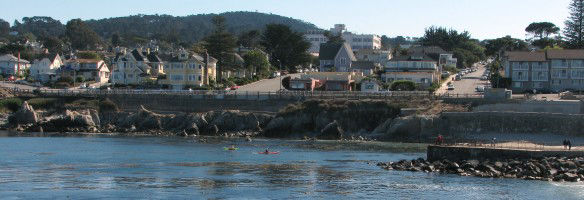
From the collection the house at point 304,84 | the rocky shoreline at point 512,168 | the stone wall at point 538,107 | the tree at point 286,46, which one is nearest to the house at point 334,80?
the house at point 304,84

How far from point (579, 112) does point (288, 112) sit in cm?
2556

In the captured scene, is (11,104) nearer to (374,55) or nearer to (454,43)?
(374,55)

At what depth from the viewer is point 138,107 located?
294 ft

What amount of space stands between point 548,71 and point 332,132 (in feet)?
123

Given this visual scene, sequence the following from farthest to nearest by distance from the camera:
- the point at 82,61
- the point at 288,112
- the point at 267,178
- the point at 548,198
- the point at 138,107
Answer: the point at 82,61, the point at 138,107, the point at 288,112, the point at 267,178, the point at 548,198

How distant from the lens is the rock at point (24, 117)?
86000mm

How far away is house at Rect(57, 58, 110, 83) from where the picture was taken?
420 ft

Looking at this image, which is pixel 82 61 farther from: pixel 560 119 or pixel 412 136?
pixel 560 119

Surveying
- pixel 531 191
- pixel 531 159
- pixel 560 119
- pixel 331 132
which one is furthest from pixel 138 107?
pixel 531 191

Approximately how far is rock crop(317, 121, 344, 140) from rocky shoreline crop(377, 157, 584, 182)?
70.9 feet

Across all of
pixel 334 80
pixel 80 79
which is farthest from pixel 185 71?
pixel 80 79

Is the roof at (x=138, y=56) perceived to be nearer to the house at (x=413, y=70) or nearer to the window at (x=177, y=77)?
the window at (x=177, y=77)

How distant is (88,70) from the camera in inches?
5084

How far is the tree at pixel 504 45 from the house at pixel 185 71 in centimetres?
6408
